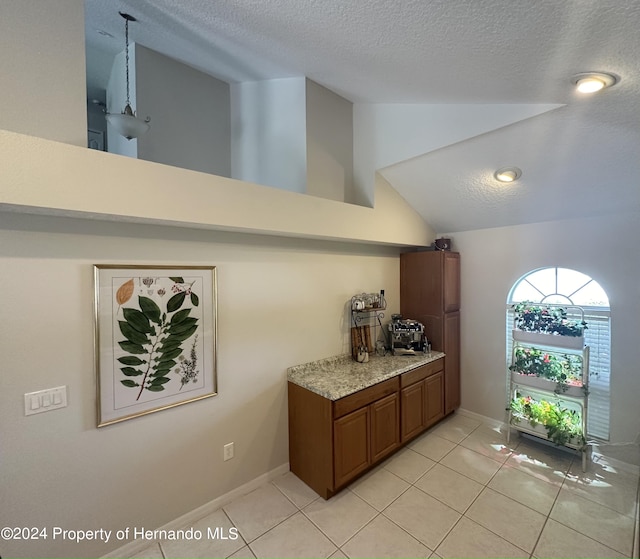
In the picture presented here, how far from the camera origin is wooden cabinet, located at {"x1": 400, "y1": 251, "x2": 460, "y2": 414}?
334cm

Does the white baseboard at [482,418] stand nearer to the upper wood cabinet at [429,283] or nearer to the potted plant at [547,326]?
the potted plant at [547,326]

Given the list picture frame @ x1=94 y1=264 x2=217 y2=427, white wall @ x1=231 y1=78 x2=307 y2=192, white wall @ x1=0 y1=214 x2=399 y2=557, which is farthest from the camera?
white wall @ x1=231 y1=78 x2=307 y2=192

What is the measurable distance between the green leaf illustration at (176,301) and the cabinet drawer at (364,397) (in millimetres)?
1341

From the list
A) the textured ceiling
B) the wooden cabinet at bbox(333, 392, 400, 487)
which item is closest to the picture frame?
the wooden cabinet at bbox(333, 392, 400, 487)

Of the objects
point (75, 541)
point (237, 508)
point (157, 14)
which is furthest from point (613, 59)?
point (75, 541)

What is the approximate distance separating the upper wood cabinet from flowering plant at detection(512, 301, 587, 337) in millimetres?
675

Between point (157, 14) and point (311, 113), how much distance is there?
3.79 feet

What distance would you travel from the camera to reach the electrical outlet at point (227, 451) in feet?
7.43

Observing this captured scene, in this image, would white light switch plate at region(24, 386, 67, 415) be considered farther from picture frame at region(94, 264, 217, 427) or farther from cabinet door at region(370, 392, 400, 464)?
cabinet door at region(370, 392, 400, 464)

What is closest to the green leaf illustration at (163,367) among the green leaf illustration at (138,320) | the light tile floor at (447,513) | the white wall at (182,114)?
the green leaf illustration at (138,320)

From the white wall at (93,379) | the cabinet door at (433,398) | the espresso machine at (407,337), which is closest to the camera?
the white wall at (93,379)

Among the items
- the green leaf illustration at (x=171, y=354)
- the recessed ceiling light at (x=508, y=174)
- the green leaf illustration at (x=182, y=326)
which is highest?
the recessed ceiling light at (x=508, y=174)

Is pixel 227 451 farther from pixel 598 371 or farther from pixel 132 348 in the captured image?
pixel 598 371

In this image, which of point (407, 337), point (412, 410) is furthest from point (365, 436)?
point (407, 337)
